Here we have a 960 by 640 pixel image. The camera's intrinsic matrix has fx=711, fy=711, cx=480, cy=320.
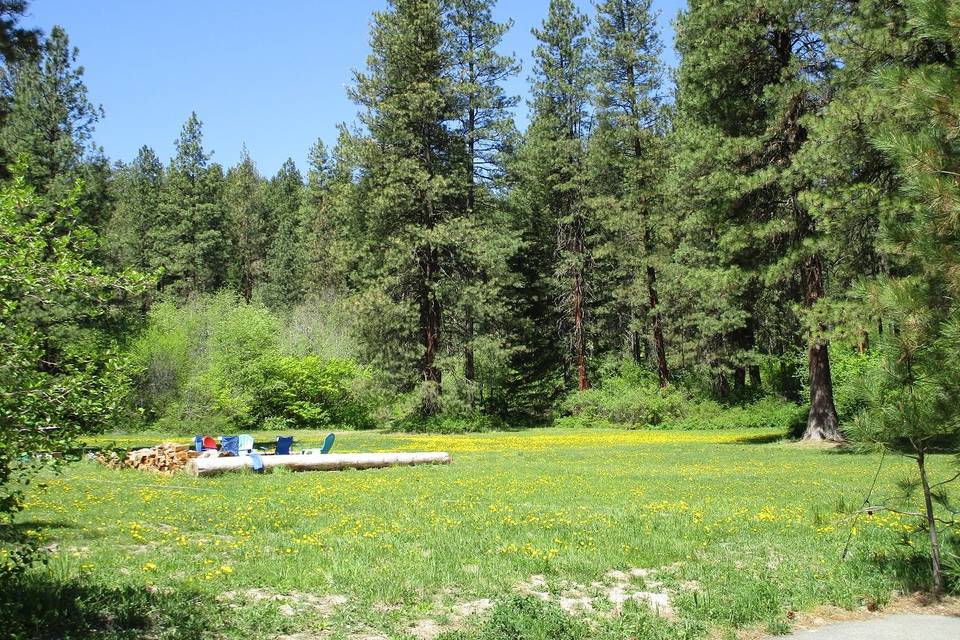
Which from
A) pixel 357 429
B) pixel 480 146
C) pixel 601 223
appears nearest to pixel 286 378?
pixel 357 429

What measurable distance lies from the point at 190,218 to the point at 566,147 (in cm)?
3666

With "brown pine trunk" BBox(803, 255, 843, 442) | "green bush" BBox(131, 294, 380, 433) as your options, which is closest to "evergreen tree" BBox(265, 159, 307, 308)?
"green bush" BBox(131, 294, 380, 433)

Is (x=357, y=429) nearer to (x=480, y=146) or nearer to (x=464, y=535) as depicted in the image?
(x=480, y=146)

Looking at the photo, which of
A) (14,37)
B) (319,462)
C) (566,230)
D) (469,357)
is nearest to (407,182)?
(469,357)

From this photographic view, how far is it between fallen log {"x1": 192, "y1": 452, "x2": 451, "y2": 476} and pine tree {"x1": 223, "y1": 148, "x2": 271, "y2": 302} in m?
57.5

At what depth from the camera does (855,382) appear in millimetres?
7379

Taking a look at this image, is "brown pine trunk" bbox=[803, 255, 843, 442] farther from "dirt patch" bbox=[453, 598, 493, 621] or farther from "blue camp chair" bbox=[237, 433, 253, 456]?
"dirt patch" bbox=[453, 598, 493, 621]

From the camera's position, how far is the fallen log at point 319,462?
1620cm

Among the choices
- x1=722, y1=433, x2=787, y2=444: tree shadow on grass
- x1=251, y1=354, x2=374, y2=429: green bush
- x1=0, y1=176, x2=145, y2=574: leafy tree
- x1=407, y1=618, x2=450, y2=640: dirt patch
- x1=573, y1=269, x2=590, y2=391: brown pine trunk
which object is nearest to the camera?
x1=0, y1=176, x2=145, y2=574: leafy tree

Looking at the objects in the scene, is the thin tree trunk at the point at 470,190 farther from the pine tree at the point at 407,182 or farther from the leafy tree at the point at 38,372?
the leafy tree at the point at 38,372

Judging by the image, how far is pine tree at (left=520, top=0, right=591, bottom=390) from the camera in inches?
1578

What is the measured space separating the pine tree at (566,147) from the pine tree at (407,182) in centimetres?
671

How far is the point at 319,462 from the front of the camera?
1788 centimetres

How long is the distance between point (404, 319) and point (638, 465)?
17.9 metres
